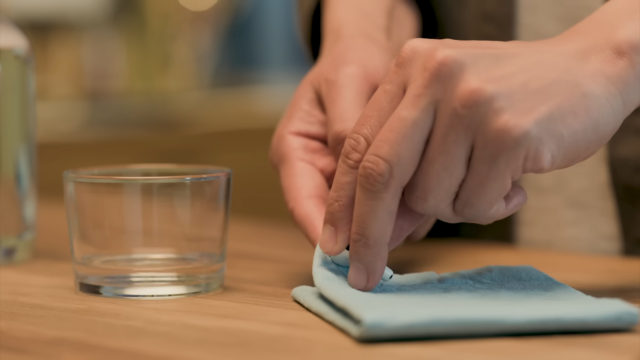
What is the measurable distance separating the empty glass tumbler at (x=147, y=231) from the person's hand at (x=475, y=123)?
0.35ft

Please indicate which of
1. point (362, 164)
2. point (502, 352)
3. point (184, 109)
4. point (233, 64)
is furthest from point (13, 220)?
point (233, 64)

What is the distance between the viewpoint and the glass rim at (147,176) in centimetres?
57

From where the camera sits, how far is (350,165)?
567 mm

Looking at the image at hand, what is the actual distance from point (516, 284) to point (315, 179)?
0.23 metres

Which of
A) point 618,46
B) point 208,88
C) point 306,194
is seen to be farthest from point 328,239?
point 208,88

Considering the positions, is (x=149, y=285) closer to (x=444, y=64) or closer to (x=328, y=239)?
(x=328, y=239)

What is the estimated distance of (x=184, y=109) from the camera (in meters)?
2.33

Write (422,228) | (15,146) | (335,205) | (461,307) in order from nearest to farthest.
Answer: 1. (461,307)
2. (335,205)
3. (422,228)
4. (15,146)

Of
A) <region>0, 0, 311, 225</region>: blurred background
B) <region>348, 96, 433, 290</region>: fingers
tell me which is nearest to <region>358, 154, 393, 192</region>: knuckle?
<region>348, 96, 433, 290</region>: fingers

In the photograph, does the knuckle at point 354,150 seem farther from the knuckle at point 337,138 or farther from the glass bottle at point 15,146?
the glass bottle at point 15,146

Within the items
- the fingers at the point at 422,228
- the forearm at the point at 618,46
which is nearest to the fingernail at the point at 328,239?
the fingers at the point at 422,228

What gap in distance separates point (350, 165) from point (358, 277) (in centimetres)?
8

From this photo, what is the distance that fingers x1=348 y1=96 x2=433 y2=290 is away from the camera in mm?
523

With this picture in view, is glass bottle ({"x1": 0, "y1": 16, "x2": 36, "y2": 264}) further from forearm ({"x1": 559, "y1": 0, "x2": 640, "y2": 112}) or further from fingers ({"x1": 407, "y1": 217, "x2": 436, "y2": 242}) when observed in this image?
forearm ({"x1": 559, "y1": 0, "x2": 640, "y2": 112})
